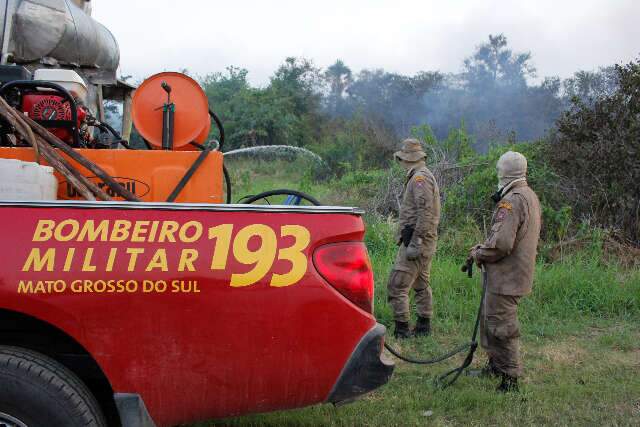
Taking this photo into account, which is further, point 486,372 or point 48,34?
point 48,34

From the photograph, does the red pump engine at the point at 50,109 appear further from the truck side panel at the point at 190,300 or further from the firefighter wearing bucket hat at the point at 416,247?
the firefighter wearing bucket hat at the point at 416,247

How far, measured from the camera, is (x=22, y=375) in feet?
7.48

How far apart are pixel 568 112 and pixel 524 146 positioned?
89 centimetres

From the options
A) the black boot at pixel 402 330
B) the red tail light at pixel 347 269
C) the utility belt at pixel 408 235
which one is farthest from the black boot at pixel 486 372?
the red tail light at pixel 347 269

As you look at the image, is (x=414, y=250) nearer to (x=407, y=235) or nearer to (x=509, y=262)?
(x=407, y=235)

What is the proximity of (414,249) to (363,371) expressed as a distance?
3.17 m

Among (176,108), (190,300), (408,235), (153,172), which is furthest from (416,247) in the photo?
(190,300)

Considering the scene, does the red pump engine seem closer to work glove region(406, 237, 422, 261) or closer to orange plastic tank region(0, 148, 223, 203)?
orange plastic tank region(0, 148, 223, 203)

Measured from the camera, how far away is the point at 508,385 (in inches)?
170

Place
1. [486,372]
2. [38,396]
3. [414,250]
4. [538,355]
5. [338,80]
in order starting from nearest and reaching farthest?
[38,396] < [486,372] < [538,355] < [414,250] < [338,80]

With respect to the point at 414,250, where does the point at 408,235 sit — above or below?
above

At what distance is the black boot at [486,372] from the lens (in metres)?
4.53

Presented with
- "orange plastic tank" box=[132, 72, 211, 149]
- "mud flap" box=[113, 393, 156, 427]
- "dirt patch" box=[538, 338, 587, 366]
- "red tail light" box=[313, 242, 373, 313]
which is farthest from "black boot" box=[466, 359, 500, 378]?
"mud flap" box=[113, 393, 156, 427]

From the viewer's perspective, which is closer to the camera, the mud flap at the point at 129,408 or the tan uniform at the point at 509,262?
the mud flap at the point at 129,408
